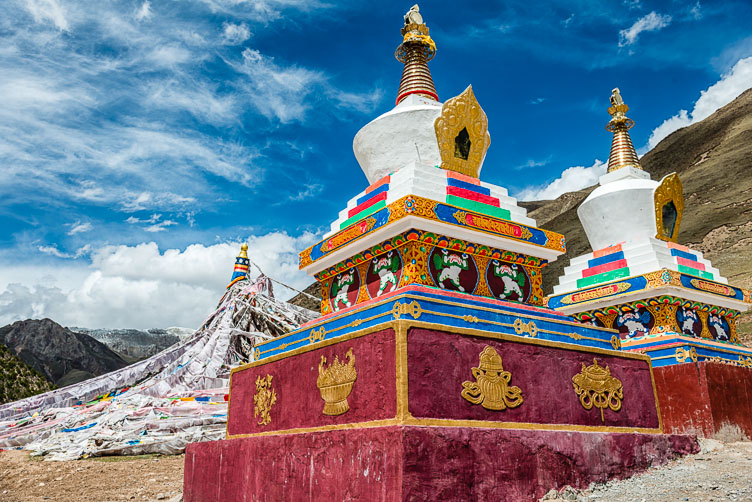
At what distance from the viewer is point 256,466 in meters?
5.57

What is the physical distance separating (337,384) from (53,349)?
174 feet

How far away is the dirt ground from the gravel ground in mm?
Answer: 5315

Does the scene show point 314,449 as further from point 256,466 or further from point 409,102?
point 409,102

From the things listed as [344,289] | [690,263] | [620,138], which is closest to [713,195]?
[620,138]

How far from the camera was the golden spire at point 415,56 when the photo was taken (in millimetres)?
8555

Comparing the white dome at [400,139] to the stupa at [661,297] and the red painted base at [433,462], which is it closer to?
the red painted base at [433,462]

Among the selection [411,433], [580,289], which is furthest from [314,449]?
[580,289]

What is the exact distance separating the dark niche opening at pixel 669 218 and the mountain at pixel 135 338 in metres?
57.9

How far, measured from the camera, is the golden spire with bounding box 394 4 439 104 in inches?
337

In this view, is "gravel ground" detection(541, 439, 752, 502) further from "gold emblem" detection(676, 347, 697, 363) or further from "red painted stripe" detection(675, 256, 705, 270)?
"red painted stripe" detection(675, 256, 705, 270)

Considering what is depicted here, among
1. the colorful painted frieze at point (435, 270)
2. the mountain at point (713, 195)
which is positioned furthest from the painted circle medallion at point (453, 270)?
the mountain at point (713, 195)

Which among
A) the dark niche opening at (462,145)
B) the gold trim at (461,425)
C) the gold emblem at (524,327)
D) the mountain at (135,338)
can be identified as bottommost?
the gold trim at (461,425)

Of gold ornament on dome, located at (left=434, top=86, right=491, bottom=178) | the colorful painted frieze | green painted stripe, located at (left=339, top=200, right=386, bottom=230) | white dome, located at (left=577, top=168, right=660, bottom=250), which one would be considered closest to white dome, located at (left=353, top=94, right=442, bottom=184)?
gold ornament on dome, located at (left=434, top=86, right=491, bottom=178)

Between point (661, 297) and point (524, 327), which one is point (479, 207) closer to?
point (524, 327)
